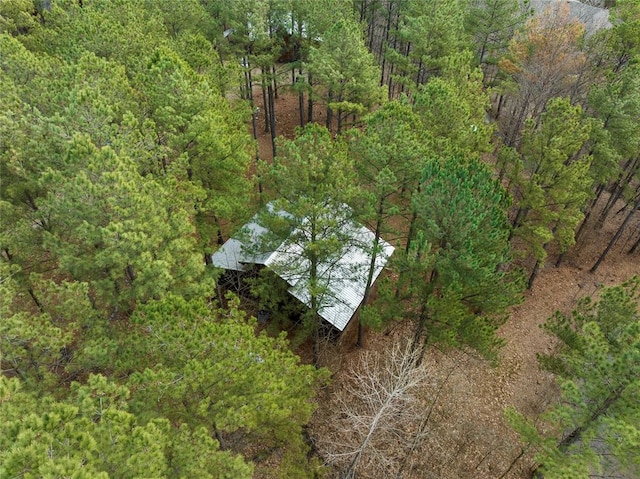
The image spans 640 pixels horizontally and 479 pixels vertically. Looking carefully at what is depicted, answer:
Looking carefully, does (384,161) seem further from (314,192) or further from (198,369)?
(198,369)

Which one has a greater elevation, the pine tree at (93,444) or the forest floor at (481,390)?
the pine tree at (93,444)

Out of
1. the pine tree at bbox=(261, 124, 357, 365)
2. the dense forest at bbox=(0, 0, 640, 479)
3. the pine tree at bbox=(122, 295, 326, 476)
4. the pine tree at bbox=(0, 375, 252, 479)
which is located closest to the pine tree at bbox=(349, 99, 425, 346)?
the dense forest at bbox=(0, 0, 640, 479)

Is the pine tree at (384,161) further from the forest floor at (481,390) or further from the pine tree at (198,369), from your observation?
the pine tree at (198,369)

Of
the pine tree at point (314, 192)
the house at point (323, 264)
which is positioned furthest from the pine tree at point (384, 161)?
the house at point (323, 264)

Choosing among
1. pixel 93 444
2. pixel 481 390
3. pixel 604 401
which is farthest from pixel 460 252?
pixel 93 444

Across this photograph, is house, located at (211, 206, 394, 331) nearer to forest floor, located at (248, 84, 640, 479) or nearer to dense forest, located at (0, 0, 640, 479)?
dense forest, located at (0, 0, 640, 479)

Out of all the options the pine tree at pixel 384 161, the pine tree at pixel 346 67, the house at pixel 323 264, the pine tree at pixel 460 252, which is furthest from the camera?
the pine tree at pixel 346 67
